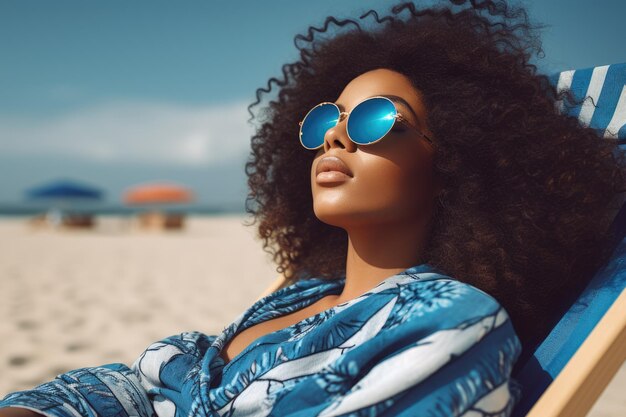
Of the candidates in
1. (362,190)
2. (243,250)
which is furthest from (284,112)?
(243,250)

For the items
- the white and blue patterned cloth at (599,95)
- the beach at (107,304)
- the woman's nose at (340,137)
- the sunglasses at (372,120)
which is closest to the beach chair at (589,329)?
the white and blue patterned cloth at (599,95)

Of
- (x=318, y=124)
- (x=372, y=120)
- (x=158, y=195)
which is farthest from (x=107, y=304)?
(x=158, y=195)

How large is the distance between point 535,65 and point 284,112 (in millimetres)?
907

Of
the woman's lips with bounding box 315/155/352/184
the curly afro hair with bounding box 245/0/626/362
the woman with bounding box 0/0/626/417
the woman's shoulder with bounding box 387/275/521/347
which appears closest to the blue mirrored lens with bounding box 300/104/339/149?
the woman with bounding box 0/0/626/417

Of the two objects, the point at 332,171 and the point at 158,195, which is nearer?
the point at 332,171

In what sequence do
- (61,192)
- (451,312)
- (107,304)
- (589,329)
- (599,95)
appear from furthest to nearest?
(61,192), (107,304), (599,95), (589,329), (451,312)

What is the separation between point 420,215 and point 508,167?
0.28 m

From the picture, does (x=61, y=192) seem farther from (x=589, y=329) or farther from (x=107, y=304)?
(x=589, y=329)

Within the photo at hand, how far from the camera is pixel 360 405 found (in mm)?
1025

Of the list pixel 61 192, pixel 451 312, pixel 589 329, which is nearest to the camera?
pixel 451 312

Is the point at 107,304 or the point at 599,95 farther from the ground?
the point at 599,95

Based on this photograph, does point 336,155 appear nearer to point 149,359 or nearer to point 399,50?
point 399,50

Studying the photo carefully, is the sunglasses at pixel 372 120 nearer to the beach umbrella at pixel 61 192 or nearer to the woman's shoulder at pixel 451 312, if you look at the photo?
the woman's shoulder at pixel 451 312

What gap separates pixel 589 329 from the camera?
4.25 ft
